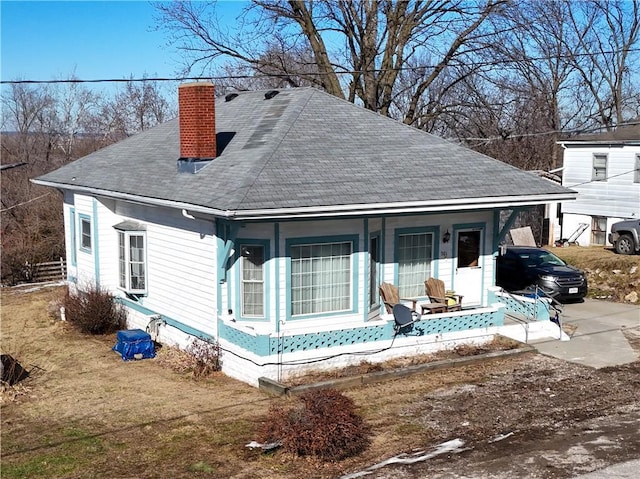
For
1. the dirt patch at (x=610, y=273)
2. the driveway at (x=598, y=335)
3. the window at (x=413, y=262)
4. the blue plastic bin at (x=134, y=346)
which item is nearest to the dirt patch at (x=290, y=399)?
the blue plastic bin at (x=134, y=346)

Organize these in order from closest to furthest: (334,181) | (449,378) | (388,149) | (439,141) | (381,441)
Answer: (381,441), (449,378), (334,181), (388,149), (439,141)

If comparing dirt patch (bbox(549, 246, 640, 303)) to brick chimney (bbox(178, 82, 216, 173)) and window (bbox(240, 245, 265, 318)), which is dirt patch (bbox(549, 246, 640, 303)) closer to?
window (bbox(240, 245, 265, 318))

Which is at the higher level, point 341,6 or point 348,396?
point 341,6

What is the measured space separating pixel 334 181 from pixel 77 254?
31.6 feet

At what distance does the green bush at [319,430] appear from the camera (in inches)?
396

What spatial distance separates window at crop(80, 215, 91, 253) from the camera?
1981 centimetres

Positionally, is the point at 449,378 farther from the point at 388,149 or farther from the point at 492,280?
the point at 388,149

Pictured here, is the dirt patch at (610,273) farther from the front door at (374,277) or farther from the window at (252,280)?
the window at (252,280)

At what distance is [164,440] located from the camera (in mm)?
10891

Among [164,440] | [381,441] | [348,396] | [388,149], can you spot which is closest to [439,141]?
[388,149]

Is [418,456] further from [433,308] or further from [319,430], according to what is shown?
[433,308]

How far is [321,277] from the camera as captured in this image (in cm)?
1480

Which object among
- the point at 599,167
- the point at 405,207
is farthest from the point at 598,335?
the point at 599,167

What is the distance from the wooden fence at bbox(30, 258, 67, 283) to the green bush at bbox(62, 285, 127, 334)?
9.44m
